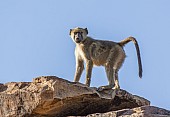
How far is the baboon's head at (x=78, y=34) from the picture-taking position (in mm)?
19250

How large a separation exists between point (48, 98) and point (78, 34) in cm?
616

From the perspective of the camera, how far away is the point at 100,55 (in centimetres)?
1848

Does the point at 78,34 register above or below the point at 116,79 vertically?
above

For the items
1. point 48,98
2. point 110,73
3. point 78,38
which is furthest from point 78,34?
point 48,98

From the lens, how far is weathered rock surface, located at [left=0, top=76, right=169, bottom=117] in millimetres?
13703

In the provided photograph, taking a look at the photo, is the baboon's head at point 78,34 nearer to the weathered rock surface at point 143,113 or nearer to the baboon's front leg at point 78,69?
the baboon's front leg at point 78,69

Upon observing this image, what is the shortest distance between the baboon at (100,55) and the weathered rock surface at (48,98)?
9.99 ft

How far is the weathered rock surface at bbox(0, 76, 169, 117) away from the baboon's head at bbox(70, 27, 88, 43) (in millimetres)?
4585

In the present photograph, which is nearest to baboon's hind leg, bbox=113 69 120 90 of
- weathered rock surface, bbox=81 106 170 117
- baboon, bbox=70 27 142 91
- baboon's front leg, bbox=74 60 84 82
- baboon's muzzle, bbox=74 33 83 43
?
baboon, bbox=70 27 142 91

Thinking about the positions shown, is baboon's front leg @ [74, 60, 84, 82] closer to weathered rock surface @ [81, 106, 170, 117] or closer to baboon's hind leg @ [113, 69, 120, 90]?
baboon's hind leg @ [113, 69, 120, 90]

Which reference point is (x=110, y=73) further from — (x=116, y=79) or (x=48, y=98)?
(x=48, y=98)

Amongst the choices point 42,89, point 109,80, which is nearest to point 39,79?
point 42,89

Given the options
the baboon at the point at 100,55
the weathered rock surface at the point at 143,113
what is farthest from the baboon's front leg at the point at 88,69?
the weathered rock surface at the point at 143,113

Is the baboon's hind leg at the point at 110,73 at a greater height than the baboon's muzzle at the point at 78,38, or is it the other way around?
the baboon's muzzle at the point at 78,38
